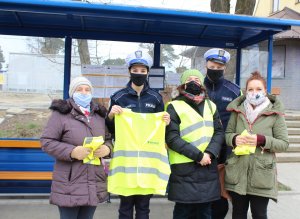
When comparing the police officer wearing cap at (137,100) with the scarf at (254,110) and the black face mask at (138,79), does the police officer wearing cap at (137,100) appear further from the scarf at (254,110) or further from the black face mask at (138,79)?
the scarf at (254,110)

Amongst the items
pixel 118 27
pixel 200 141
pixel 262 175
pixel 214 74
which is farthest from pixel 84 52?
pixel 262 175

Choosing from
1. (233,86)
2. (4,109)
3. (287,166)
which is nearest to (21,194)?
(4,109)

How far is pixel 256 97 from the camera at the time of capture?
11.0ft

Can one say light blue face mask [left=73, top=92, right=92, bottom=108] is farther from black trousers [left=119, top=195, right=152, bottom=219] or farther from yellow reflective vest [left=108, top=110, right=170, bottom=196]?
black trousers [left=119, top=195, right=152, bottom=219]

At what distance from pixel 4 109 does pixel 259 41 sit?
3723mm

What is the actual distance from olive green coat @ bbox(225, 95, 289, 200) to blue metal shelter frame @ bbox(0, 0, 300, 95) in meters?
1.34

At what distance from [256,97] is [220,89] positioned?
1.92 feet

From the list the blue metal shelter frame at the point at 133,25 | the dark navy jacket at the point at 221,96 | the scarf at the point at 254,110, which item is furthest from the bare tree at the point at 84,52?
the scarf at the point at 254,110

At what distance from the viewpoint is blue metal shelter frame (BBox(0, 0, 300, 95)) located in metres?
3.98

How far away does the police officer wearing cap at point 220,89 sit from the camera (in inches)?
147

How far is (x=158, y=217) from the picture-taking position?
4.66 metres

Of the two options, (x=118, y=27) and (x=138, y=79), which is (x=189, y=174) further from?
(x=118, y=27)

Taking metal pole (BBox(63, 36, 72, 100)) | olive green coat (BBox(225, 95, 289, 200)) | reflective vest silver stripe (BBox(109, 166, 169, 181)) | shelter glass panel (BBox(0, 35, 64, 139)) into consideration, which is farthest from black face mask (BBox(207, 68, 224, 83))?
shelter glass panel (BBox(0, 35, 64, 139))

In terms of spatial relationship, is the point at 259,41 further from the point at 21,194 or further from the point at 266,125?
the point at 21,194
